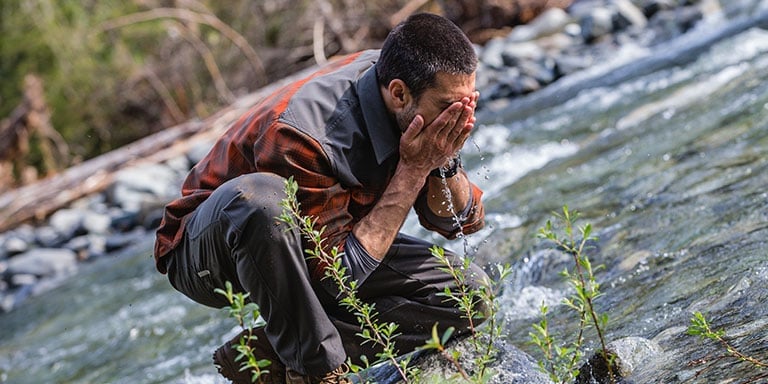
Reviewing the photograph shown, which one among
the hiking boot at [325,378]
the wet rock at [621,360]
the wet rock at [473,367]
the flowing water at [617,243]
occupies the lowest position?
the flowing water at [617,243]

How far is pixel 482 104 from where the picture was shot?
10984 mm

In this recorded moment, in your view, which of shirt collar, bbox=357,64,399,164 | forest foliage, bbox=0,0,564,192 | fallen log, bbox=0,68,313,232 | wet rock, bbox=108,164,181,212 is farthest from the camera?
forest foliage, bbox=0,0,564,192

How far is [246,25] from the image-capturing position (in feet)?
60.5

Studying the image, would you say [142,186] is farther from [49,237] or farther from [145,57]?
[145,57]

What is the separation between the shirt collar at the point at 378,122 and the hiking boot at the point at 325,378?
657 millimetres

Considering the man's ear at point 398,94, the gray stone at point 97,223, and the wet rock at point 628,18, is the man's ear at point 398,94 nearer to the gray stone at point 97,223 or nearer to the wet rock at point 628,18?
the gray stone at point 97,223

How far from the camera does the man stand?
8.78 ft

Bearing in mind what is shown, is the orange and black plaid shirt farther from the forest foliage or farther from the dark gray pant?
the forest foliage

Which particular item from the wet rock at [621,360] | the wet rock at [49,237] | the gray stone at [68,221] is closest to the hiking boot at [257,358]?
the wet rock at [621,360]

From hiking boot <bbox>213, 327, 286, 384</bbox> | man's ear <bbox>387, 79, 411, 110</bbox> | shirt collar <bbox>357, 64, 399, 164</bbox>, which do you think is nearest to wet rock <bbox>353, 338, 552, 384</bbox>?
hiking boot <bbox>213, 327, 286, 384</bbox>

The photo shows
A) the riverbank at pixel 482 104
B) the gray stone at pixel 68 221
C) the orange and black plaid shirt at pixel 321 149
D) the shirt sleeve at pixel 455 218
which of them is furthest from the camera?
the gray stone at pixel 68 221

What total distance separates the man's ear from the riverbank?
7860mm

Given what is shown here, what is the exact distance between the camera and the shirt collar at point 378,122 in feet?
9.42

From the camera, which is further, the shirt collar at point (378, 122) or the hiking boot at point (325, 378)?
the shirt collar at point (378, 122)
